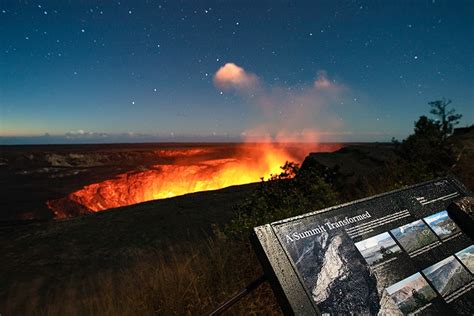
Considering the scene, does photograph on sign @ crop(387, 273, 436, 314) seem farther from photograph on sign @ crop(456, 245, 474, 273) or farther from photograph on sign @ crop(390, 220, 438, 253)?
photograph on sign @ crop(456, 245, 474, 273)

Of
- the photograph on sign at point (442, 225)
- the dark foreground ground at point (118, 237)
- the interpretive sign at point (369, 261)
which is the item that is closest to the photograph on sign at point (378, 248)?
the interpretive sign at point (369, 261)

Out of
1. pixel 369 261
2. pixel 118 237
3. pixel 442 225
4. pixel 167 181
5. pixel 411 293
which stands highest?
pixel 442 225

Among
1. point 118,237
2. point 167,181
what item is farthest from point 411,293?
point 167,181

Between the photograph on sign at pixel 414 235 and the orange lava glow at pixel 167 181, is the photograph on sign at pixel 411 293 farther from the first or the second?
the orange lava glow at pixel 167 181

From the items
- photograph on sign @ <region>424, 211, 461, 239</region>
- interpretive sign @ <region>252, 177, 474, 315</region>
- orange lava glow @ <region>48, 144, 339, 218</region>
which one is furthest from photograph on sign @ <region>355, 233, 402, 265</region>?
orange lava glow @ <region>48, 144, 339, 218</region>

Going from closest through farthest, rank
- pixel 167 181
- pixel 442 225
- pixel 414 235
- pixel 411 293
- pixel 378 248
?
1. pixel 411 293
2. pixel 378 248
3. pixel 414 235
4. pixel 442 225
5. pixel 167 181

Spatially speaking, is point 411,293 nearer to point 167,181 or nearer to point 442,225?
point 442,225

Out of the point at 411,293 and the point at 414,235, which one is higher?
the point at 414,235

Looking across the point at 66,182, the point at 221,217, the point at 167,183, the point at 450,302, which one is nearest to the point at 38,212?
the point at 66,182
